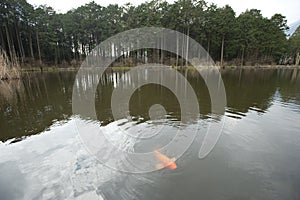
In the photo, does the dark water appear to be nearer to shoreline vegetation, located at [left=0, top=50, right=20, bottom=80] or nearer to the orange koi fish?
the orange koi fish

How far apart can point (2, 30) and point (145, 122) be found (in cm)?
3247

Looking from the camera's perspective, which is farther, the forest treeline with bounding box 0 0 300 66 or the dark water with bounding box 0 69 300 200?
the forest treeline with bounding box 0 0 300 66

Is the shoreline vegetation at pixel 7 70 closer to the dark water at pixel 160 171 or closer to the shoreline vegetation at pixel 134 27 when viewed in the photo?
the dark water at pixel 160 171

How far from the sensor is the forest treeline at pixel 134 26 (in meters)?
27.7

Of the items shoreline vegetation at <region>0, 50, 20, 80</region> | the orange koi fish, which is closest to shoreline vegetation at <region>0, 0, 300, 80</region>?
shoreline vegetation at <region>0, 50, 20, 80</region>

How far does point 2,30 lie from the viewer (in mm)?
25578

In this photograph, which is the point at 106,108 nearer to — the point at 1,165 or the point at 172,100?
the point at 172,100

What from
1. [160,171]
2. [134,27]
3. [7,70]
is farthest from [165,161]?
[134,27]

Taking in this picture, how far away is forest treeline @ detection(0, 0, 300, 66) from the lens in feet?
90.9

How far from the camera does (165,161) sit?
3.12m

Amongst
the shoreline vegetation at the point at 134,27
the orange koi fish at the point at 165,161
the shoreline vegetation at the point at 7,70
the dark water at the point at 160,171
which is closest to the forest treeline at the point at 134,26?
the shoreline vegetation at the point at 134,27

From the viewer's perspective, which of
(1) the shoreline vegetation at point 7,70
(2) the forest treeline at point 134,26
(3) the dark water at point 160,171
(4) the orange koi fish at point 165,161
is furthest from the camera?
(2) the forest treeline at point 134,26

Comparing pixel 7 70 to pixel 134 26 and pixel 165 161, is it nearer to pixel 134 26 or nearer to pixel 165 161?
pixel 165 161

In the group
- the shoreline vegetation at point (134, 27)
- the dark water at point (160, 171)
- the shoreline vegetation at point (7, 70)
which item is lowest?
the dark water at point (160, 171)
